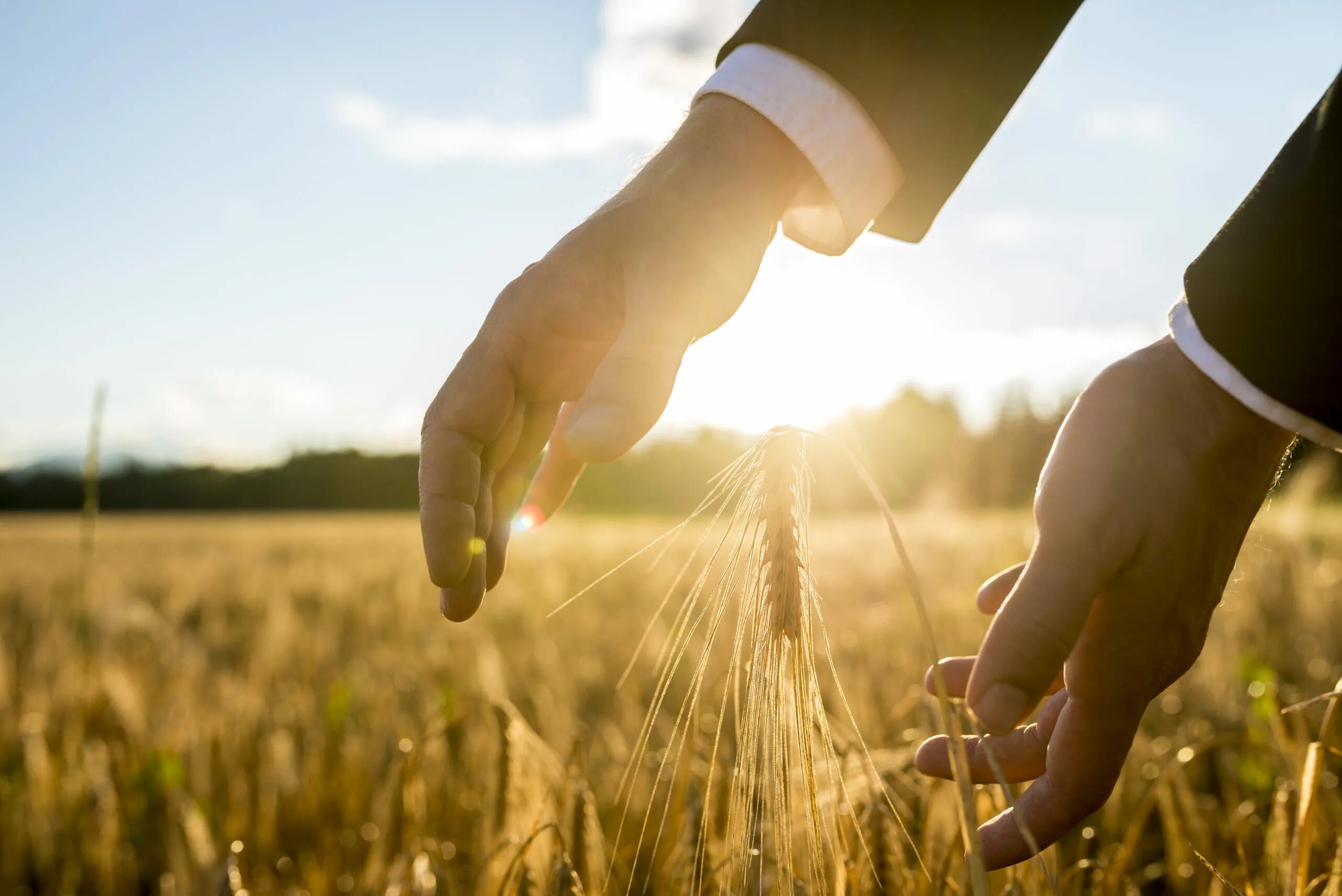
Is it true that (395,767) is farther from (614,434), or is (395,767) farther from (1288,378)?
(1288,378)

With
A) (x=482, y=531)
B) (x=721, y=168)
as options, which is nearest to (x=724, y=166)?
(x=721, y=168)

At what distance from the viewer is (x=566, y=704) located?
3342 mm

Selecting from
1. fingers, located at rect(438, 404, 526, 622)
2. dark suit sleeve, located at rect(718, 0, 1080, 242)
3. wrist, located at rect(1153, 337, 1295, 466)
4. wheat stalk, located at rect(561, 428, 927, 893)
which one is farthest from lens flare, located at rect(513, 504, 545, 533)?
wrist, located at rect(1153, 337, 1295, 466)

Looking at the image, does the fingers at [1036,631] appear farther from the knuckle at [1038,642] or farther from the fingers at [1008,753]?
the fingers at [1008,753]

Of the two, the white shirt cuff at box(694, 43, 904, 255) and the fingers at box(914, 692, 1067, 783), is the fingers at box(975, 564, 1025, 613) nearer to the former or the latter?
the fingers at box(914, 692, 1067, 783)

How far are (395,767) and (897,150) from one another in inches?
47.6

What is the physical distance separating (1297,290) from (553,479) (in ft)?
3.54

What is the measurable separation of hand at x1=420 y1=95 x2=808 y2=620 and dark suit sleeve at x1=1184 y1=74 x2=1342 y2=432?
52cm

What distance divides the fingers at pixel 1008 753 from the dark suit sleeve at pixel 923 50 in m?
0.75

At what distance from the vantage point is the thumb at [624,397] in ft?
2.70

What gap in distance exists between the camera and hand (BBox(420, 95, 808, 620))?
37.9 inches

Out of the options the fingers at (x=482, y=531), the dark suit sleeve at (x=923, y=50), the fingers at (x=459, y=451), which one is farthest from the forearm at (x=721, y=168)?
the fingers at (x=482, y=531)

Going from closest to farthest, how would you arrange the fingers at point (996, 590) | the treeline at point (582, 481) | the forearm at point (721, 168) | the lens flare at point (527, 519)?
the forearm at point (721, 168) < the fingers at point (996, 590) < the lens flare at point (527, 519) < the treeline at point (582, 481)

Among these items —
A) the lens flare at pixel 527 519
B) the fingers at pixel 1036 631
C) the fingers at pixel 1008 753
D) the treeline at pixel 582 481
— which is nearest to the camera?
the fingers at pixel 1036 631
